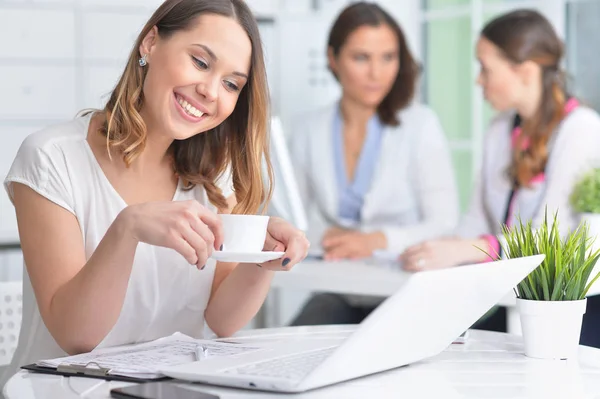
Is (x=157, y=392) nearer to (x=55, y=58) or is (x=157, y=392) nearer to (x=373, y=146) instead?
(x=373, y=146)

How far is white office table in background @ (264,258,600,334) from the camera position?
2066mm

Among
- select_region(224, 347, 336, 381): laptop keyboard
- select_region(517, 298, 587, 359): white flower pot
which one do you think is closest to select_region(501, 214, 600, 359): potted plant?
select_region(517, 298, 587, 359): white flower pot

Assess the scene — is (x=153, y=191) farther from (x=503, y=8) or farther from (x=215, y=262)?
(x=503, y=8)

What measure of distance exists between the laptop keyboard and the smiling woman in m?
0.26

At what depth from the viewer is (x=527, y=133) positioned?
8.82 ft

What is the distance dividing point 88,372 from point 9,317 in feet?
2.43

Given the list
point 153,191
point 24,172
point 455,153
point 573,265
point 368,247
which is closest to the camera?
point 573,265

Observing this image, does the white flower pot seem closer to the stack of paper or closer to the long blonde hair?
the stack of paper

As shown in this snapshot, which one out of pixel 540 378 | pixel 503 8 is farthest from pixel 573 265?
pixel 503 8

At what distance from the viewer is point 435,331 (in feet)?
3.87

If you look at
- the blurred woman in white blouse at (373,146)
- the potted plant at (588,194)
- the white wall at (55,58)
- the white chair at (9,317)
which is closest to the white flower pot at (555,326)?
the potted plant at (588,194)

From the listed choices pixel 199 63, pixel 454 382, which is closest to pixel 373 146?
pixel 199 63

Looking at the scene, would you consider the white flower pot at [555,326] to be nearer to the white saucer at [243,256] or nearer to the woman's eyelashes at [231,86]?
the white saucer at [243,256]

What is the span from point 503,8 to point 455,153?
648mm
